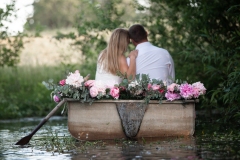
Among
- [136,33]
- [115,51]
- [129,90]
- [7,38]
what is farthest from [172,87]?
[7,38]

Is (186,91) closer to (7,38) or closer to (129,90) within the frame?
(129,90)

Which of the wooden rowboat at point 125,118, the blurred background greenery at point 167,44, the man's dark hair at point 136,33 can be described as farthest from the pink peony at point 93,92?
the man's dark hair at point 136,33

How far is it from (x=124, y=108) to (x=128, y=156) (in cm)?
164

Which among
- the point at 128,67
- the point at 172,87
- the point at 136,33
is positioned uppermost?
the point at 136,33

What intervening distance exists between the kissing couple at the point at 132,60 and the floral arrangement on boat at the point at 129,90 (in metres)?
0.47

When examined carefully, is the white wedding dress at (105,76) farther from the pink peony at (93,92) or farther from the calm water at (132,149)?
the calm water at (132,149)

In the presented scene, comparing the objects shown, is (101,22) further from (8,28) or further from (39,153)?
(39,153)

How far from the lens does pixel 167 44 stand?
39.0ft

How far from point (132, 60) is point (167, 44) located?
11.4 feet

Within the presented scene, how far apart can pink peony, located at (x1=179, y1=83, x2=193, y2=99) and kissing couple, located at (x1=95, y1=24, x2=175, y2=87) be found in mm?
571

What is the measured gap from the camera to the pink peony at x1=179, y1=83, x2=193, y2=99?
7.62 m

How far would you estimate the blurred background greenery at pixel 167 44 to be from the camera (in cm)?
921

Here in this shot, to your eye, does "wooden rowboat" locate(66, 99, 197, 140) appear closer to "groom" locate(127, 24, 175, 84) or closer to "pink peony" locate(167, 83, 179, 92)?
"pink peony" locate(167, 83, 179, 92)

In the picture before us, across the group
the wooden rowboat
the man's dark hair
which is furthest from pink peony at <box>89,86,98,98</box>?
the man's dark hair
